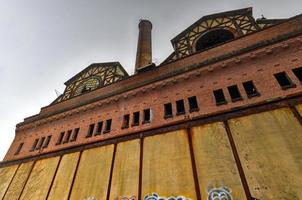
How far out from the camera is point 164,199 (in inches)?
265

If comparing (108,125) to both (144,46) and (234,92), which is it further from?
(144,46)

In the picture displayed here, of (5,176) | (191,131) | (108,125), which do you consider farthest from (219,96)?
(5,176)

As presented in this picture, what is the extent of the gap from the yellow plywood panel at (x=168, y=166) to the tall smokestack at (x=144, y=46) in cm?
935

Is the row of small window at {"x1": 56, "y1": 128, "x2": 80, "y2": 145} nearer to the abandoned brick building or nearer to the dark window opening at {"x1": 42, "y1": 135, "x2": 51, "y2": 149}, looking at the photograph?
the abandoned brick building

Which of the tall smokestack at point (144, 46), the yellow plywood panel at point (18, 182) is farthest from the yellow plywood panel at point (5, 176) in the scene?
the tall smokestack at point (144, 46)

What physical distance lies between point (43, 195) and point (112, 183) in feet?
14.0

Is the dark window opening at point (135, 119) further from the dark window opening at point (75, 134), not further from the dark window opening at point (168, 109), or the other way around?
the dark window opening at point (75, 134)

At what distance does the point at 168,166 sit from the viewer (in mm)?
7438

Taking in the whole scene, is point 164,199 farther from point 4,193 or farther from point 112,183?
point 4,193

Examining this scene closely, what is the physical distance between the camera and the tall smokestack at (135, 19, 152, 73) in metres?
16.9

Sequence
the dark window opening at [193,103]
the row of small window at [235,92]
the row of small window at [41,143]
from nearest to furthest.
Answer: the row of small window at [235,92] → the dark window opening at [193,103] → the row of small window at [41,143]

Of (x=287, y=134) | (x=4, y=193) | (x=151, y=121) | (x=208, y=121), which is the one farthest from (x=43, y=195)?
(x=287, y=134)

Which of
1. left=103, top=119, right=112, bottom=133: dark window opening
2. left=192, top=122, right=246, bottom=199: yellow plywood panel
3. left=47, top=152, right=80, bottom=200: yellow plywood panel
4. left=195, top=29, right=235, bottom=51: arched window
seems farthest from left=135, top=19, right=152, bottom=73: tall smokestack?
left=192, top=122, right=246, bottom=199: yellow plywood panel

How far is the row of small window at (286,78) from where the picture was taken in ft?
24.3
